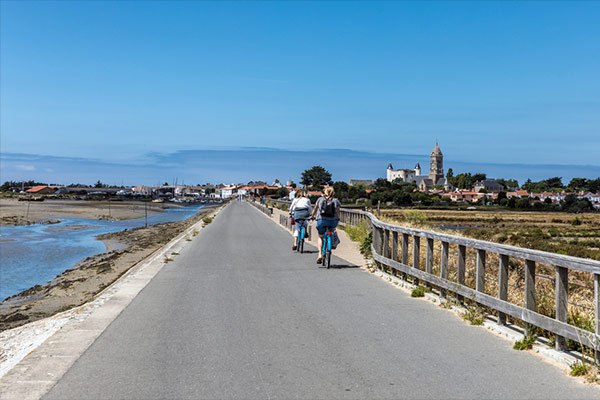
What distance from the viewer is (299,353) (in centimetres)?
606

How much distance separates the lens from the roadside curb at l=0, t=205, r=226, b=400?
5.05m

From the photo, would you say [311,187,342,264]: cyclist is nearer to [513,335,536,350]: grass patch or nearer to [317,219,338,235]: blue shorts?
[317,219,338,235]: blue shorts

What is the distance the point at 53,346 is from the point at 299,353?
8.91 ft

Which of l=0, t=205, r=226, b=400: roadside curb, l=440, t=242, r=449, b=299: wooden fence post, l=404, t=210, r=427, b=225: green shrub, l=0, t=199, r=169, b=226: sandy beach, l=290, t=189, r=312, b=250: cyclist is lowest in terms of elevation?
→ l=0, t=199, r=169, b=226: sandy beach

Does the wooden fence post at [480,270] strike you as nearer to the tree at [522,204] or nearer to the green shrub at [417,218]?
the green shrub at [417,218]

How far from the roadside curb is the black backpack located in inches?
191

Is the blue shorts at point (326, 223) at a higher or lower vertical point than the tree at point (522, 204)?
higher

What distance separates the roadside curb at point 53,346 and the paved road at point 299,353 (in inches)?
5.9

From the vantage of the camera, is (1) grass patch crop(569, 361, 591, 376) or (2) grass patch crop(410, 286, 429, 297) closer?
(1) grass patch crop(569, 361, 591, 376)

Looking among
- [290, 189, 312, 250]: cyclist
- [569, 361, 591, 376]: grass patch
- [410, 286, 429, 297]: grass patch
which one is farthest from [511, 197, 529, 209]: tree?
[569, 361, 591, 376]: grass patch

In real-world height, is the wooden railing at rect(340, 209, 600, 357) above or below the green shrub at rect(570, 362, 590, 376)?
above

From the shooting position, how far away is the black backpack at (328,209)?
13477 mm

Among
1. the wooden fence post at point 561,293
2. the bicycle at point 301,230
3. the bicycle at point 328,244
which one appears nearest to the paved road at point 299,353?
the wooden fence post at point 561,293

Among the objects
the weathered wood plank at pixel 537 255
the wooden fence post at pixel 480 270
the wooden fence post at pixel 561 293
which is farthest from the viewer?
the wooden fence post at pixel 480 270
